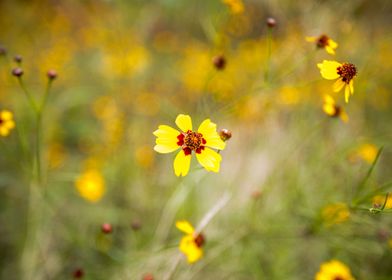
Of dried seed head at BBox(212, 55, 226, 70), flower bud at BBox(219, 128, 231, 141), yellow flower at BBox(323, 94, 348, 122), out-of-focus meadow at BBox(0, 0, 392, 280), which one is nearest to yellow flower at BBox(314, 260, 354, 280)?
out-of-focus meadow at BBox(0, 0, 392, 280)

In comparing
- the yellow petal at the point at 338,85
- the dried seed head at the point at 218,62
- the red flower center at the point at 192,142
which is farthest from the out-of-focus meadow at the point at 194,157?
the yellow petal at the point at 338,85

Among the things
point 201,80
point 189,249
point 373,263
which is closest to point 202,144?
point 189,249

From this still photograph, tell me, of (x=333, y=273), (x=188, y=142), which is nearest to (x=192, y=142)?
(x=188, y=142)

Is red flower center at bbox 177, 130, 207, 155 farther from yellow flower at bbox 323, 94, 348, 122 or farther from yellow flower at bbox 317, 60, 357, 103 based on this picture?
Answer: yellow flower at bbox 323, 94, 348, 122

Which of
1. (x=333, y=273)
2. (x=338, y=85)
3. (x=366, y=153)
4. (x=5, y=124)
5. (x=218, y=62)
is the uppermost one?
(x=218, y=62)

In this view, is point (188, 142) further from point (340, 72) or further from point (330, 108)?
point (330, 108)

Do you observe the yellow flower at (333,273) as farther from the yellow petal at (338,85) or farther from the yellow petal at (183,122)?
the yellow petal at (183,122)

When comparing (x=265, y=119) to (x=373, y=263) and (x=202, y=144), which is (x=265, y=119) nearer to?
(x=373, y=263)
